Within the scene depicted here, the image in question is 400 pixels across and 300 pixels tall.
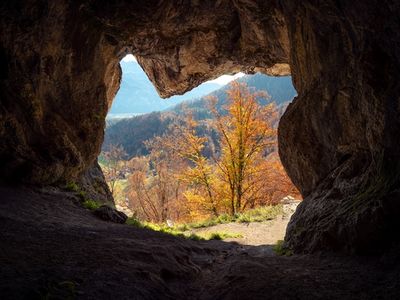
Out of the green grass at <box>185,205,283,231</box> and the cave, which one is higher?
the cave

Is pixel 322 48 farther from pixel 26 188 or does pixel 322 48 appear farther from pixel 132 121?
pixel 132 121

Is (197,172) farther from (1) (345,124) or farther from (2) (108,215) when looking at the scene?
(1) (345,124)

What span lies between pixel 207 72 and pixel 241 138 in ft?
24.2

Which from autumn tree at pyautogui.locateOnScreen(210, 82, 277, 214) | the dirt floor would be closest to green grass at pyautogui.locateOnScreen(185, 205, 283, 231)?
the dirt floor

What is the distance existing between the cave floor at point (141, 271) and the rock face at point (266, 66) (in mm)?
832

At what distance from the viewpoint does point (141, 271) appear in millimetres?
5086

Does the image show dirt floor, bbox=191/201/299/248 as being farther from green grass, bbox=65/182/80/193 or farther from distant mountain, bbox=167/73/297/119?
distant mountain, bbox=167/73/297/119

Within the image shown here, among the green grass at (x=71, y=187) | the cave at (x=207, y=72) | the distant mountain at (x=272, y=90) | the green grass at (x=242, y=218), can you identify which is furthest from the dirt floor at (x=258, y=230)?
the distant mountain at (x=272, y=90)

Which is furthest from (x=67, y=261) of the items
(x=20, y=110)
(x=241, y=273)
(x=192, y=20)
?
(x=192, y=20)

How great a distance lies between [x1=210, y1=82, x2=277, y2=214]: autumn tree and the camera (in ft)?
Answer: 72.8

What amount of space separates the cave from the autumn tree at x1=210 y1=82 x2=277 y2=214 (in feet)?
22.8

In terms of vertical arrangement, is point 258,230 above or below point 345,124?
below

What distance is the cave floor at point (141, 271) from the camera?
416cm

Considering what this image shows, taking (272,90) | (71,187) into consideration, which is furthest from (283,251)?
(272,90)
